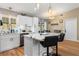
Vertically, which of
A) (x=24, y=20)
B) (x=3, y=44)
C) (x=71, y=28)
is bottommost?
(x=3, y=44)

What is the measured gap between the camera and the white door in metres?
5.91

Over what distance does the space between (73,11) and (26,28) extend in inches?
124

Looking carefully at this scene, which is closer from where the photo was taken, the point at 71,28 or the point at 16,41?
the point at 16,41

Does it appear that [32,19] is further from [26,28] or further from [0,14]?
[0,14]

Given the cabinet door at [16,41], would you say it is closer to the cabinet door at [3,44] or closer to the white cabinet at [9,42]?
the white cabinet at [9,42]

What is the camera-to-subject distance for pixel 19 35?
5039 mm

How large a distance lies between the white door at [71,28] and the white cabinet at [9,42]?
3228 millimetres

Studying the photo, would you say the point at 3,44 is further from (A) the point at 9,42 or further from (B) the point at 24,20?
(B) the point at 24,20

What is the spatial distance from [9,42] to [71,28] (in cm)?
391

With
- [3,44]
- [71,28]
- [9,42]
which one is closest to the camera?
[3,44]

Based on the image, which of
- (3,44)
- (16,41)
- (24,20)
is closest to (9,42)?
(3,44)

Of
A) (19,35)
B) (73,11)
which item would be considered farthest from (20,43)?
(73,11)

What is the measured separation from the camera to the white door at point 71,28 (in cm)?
591

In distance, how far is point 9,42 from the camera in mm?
4492
